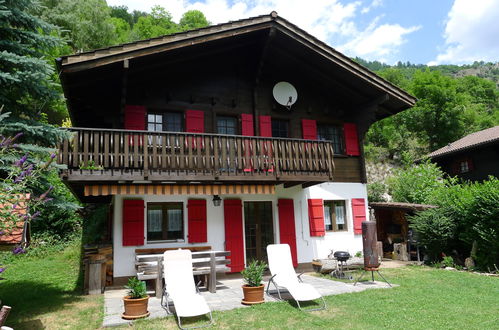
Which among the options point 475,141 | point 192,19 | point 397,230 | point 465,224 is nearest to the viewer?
point 465,224

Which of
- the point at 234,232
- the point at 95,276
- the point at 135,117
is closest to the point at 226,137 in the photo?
the point at 135,117

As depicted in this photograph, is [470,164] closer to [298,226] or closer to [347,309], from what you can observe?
[298,226]

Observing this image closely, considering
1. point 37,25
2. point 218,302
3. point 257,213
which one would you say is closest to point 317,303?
point 218,302

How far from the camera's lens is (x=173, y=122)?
36.7ft

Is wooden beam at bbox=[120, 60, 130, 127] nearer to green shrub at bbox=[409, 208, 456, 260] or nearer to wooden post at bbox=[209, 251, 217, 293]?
wooden post at bbox=[209, 251, 217, 293]

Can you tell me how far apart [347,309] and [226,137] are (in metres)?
5.14

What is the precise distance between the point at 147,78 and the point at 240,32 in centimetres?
306

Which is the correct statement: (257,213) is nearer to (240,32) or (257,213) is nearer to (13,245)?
(240,32)

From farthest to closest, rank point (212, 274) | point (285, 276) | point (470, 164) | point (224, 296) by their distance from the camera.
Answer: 1. point (470, 164)
2. point (212, 274)
3. point (224, 296)
4. point (285, 276)

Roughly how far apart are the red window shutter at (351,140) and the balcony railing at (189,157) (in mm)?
2590

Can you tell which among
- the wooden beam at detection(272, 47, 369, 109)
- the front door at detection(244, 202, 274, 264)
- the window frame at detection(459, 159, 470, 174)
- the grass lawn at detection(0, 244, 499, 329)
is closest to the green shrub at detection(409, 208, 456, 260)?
the grass lawn at detection(0, 244, 499, 329)

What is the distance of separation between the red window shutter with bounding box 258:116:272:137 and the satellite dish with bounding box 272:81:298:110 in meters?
0.79

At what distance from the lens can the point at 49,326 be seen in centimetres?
628

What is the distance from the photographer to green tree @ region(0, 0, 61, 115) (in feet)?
23.1
